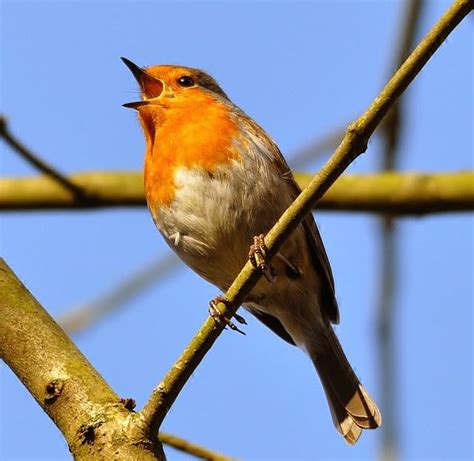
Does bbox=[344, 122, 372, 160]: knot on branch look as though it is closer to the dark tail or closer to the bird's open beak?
the dark tail

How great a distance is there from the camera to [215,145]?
4688 millimetres

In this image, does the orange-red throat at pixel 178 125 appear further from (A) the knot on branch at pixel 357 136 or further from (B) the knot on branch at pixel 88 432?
(B) the knot on branch at pixel 88 432

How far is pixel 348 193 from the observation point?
5.13 m

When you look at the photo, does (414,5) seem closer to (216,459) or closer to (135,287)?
(135,287)

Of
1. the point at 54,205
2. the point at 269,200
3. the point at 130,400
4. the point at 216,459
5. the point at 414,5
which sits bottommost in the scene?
the point at 216,459

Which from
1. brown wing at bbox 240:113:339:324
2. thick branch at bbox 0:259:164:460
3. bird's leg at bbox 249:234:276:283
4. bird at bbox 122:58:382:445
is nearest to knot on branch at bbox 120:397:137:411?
thick branch at bbox 0:259:164:460

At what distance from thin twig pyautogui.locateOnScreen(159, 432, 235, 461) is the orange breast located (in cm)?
164

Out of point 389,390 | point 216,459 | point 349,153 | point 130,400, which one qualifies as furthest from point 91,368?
point 389,390

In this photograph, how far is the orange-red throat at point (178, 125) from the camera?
4680mm

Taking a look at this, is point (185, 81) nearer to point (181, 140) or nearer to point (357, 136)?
point (181, 140)

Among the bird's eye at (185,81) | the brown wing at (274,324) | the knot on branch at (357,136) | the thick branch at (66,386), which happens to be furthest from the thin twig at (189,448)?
the bird's eye at (185,81)

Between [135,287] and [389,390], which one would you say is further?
[135,287]

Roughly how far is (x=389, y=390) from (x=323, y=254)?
45.6 inches

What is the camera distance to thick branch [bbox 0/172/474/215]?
197 inches
